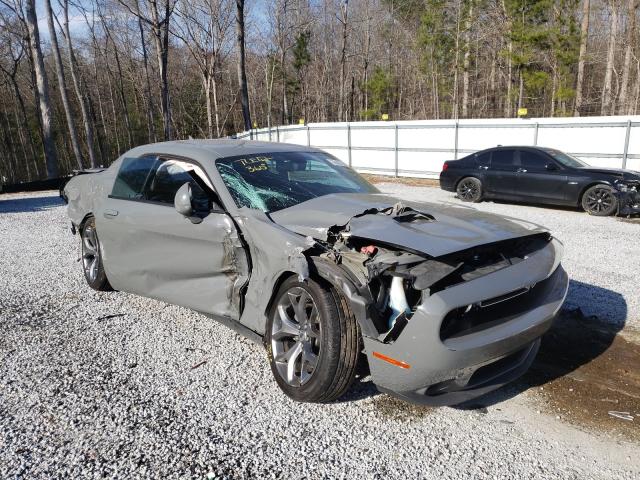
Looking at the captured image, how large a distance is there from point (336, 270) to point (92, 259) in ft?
11.4

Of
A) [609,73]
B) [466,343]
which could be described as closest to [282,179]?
[466,343]

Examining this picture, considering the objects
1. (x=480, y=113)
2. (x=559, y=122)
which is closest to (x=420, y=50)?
(x=480, y=113)

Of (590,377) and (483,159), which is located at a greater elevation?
(483,159)

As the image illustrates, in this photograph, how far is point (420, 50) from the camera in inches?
1446

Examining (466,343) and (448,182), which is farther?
(448,182)

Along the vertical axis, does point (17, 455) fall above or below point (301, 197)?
below

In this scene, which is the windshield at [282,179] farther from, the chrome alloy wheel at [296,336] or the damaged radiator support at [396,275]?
the damaged radiator support at [396,275]

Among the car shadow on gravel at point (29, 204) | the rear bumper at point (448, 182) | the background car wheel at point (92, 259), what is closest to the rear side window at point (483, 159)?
the rear bumper at point (448, 182)

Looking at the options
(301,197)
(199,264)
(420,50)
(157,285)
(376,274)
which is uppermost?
(420,50)

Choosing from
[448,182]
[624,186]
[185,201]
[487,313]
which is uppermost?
[185,201]

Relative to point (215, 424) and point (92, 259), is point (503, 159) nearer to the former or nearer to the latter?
point (92, 259)

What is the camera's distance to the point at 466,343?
7.34 feet

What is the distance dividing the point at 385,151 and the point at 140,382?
52.2 feet

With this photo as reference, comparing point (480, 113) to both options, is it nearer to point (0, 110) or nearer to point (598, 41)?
point (598, 41)
